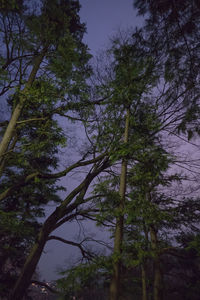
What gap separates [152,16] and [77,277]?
7.30 m

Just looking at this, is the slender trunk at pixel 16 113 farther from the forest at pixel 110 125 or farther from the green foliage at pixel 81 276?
the green foliage at pixel 81 276

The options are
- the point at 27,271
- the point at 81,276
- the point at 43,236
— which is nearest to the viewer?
the point at 81,276

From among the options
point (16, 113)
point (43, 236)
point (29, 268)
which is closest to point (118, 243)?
point (43, 236)

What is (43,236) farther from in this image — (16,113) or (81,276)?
(16,113)

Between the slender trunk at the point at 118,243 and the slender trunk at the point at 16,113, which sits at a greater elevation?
the slender trunk at the point at 16,113

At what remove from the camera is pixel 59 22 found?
22.4ft

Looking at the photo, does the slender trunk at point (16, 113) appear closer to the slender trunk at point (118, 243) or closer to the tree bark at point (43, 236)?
the tree bark at point (43, 236)

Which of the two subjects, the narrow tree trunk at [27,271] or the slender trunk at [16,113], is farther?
the slender trunk at [16,113]

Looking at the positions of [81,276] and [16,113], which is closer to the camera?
[81,276]

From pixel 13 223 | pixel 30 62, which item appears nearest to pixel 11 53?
pixel 30 62

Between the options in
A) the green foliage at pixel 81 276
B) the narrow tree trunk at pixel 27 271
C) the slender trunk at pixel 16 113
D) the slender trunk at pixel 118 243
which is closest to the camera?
the green foliage at pixel 81 276

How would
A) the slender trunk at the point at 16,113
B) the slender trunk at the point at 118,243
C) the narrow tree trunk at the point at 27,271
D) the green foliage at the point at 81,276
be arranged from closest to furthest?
the green foliage at the point at 81,276 → the slender trunk at the point at 118,243 → the narrow tree trunk at the point at 27,271 → the slender trunk at the point at 16,113

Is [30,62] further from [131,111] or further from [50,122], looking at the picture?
[131,111]

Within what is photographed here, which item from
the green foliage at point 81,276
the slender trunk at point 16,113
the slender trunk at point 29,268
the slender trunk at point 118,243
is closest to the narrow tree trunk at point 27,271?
the slender trunk at point 29,268
